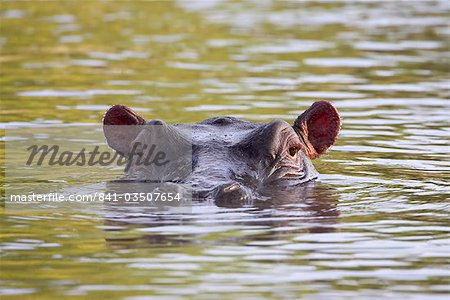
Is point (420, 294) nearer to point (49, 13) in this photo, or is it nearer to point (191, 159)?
point (191, 159)

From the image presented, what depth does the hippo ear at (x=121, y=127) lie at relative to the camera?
10.3 metres

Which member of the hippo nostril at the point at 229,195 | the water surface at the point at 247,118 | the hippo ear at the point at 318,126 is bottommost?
the water surface at the point at 247,118

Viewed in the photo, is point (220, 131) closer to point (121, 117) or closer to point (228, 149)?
point (228, 149)

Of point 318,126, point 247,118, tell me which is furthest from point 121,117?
point 247,118

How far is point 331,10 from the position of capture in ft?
86.2

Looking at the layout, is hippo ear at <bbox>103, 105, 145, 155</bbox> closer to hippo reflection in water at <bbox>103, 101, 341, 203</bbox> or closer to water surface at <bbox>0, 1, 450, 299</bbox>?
hippo reflection in water at <bbox>103, 101, 341, 203</bbox>

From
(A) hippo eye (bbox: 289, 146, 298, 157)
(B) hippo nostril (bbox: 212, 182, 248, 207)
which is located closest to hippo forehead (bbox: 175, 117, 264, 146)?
(A) hippo eye (bbox: 289, 146, 298, 157)

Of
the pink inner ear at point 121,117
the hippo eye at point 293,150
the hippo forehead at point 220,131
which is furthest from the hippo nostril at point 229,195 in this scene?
the pink inner ear at point 121,117

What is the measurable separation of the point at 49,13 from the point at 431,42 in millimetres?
8849

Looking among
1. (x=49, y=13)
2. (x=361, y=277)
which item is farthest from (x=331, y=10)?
(x=361, y=277)

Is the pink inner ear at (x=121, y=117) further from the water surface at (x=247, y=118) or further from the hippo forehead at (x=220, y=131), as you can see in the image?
the water surface at (x=247, y=118)

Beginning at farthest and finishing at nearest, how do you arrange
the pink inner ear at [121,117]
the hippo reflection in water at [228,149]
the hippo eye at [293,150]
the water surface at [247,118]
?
the pink inner ear at [121,117] < the hippo eye at [293,150] < the hippo reflection in water at [228,149] < the water surface at [247,118]

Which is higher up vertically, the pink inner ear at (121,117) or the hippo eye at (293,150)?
the pink inner ear at (121,117)

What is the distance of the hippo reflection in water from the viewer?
916cm
